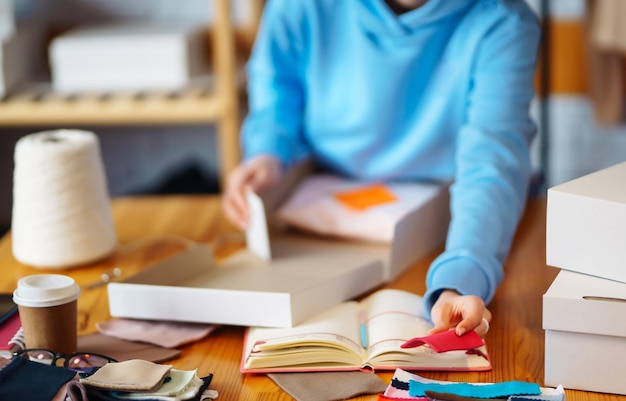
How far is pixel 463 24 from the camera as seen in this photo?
55.7 inches

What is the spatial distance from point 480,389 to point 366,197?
1.93 feet

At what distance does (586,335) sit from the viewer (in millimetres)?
981

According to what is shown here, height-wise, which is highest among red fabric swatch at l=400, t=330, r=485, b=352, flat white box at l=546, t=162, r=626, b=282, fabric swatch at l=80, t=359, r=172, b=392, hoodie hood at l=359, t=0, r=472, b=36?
hoodie hood at l=359, t=0, r=472, b=36

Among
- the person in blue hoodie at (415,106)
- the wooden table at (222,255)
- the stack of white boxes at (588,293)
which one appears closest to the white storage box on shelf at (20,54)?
the wooden table at (222,255)

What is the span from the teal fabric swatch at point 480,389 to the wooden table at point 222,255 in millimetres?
44

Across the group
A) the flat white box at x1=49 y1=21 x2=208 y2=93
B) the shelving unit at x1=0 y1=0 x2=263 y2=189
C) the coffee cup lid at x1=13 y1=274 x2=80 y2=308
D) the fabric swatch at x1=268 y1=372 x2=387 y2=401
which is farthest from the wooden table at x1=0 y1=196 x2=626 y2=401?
the flat white box at x1=49 y1=21 x2=208 y2=93

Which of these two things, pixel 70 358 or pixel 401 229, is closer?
pixel 70 358

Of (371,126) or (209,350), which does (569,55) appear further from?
(209,350)

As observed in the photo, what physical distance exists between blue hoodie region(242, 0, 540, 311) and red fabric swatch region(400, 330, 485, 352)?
0.09 m

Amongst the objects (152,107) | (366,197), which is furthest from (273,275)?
(152,107)

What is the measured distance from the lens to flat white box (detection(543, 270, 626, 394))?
96 centimetres

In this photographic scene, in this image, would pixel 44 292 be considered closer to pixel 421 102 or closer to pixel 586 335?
pixel 586 335

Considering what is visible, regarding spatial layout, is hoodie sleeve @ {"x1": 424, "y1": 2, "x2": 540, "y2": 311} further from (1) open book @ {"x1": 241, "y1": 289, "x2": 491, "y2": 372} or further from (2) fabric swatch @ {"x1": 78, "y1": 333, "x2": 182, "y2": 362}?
(2) fabric swatch @ {"x1": 78, "y1": 333, "x2": 182, "y2": 362}

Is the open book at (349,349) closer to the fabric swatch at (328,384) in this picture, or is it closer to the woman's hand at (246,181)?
the fabric swatch at (328,384)
